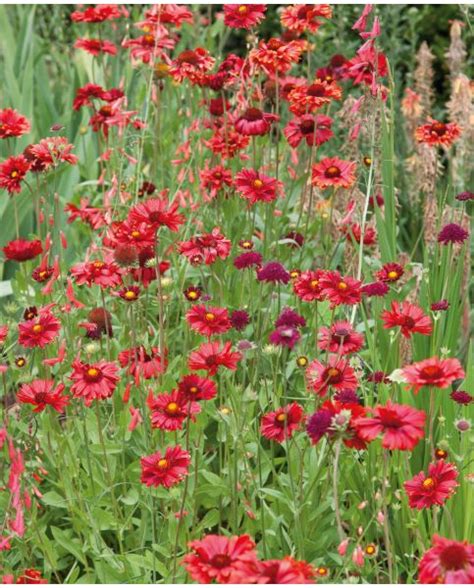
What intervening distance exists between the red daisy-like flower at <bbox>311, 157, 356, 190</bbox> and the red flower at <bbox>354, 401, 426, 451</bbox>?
1137 millimetres

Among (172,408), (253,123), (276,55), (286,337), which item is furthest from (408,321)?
(276,55)

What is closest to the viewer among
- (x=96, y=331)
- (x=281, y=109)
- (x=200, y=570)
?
(x=200, y=570)

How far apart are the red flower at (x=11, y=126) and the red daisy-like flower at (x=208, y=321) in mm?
882

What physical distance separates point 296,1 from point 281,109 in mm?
1948

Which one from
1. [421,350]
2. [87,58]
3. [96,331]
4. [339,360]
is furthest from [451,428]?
[87,58]

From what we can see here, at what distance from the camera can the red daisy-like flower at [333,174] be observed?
2.66 meters

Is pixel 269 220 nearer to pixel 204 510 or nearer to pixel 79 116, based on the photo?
pixel 204 510

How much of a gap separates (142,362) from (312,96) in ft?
3.23

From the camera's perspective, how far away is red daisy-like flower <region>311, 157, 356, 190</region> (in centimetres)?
266

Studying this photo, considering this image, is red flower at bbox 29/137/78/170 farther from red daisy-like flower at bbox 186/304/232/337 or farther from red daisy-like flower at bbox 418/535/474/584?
red daisy-like flower at bbox 418/535/474/584

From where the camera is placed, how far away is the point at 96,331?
2449mm

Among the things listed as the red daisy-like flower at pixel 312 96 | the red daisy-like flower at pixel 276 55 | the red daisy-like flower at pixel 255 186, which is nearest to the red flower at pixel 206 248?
the red daisy-like flower at pixel 255 186

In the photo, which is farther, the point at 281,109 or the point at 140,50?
the point at 281,109

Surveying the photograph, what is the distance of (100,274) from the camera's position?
7.86ft
